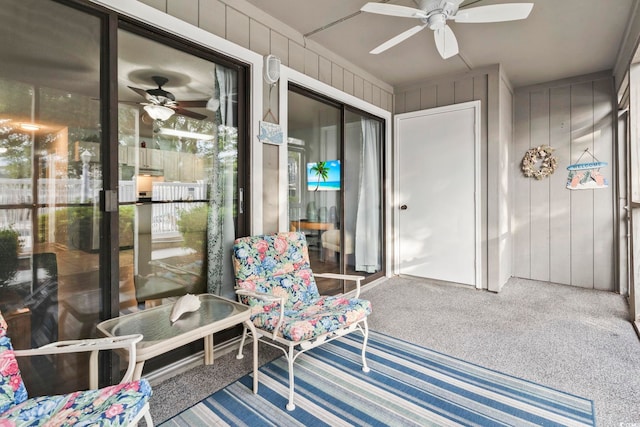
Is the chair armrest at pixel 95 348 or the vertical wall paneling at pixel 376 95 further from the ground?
the vertical wall paneling at pixel 376 95

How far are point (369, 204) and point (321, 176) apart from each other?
982 mm

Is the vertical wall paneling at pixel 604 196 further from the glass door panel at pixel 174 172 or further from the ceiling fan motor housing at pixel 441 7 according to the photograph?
the glass door panel at pixel 174 172

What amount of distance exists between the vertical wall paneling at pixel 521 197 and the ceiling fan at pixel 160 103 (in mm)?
4328

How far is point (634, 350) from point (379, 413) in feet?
6.98

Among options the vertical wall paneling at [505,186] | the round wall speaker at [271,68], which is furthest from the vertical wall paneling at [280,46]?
the vertical wall paneling at [505,186]

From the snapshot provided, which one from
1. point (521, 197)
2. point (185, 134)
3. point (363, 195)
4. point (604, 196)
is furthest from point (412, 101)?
point (185, 134)

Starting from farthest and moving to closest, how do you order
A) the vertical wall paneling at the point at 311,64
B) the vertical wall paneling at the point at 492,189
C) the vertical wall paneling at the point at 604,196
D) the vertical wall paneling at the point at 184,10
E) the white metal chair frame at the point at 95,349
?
the vertical wall paneling at the point at 604,196 < the vertical wall paneling at the point at 492,189 < the vertical wall paneling at the point at 311,64 < the vertical wall paneling at the point at 184,10 < the white metal chair frame at the point at 95,349

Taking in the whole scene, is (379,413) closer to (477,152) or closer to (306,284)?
(306,284)

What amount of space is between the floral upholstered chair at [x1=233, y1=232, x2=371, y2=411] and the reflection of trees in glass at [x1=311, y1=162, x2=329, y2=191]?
3.40 feet

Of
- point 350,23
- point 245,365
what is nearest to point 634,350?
point 245,365

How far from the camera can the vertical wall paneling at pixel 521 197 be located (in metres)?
4.48

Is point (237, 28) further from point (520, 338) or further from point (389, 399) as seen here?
point (520, 338)

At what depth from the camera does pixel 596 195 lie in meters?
4.01

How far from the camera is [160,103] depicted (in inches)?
85.0
